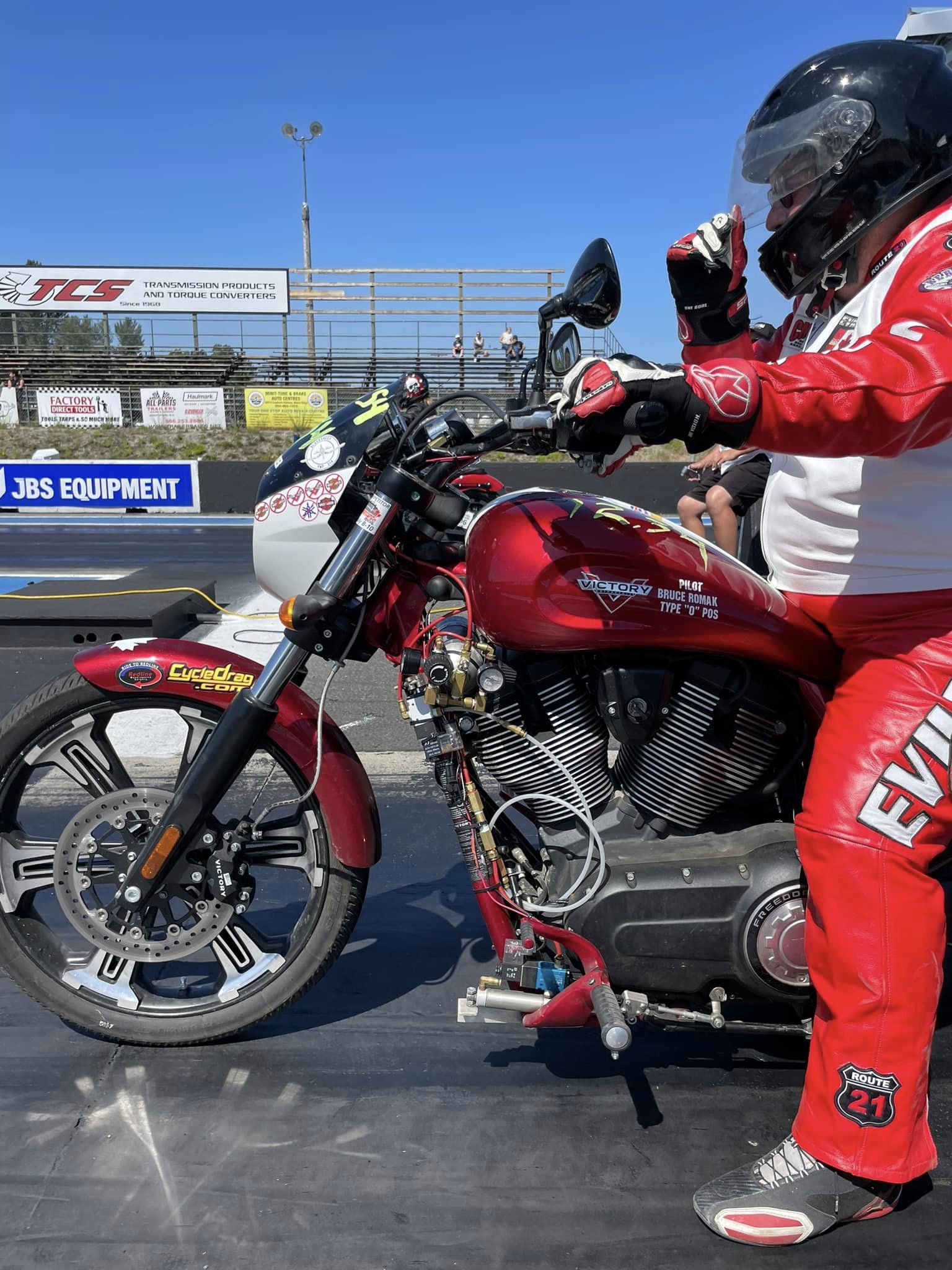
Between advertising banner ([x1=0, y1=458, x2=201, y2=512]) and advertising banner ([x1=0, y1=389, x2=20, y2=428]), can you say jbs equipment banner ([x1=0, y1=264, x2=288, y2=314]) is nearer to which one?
advertising banner ([x1=0, y1=389, x2=20, y2=428])

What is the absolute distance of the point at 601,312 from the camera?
186 cm

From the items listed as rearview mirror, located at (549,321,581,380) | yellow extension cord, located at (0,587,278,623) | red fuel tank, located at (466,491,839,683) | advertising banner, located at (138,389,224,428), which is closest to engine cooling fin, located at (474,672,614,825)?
red fuel tank, located at (466,491,839,683)

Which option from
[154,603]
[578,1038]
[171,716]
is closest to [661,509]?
[154,603]

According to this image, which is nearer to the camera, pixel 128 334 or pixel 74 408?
pixel 74 408

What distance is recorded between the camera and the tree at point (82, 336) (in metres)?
26.9

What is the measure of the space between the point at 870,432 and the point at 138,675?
159cm

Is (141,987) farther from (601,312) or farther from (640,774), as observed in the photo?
(601,312)

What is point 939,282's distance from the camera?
5.03ft

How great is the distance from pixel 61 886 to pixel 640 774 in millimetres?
1363

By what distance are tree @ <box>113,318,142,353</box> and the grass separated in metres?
4.91

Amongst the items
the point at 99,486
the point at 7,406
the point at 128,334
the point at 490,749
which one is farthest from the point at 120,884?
the point at 128,334

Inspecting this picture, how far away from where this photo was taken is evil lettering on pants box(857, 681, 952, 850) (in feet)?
5.65

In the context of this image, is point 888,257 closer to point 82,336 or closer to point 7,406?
point 7,406

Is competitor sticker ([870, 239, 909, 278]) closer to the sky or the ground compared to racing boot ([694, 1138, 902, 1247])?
closer to the sky
